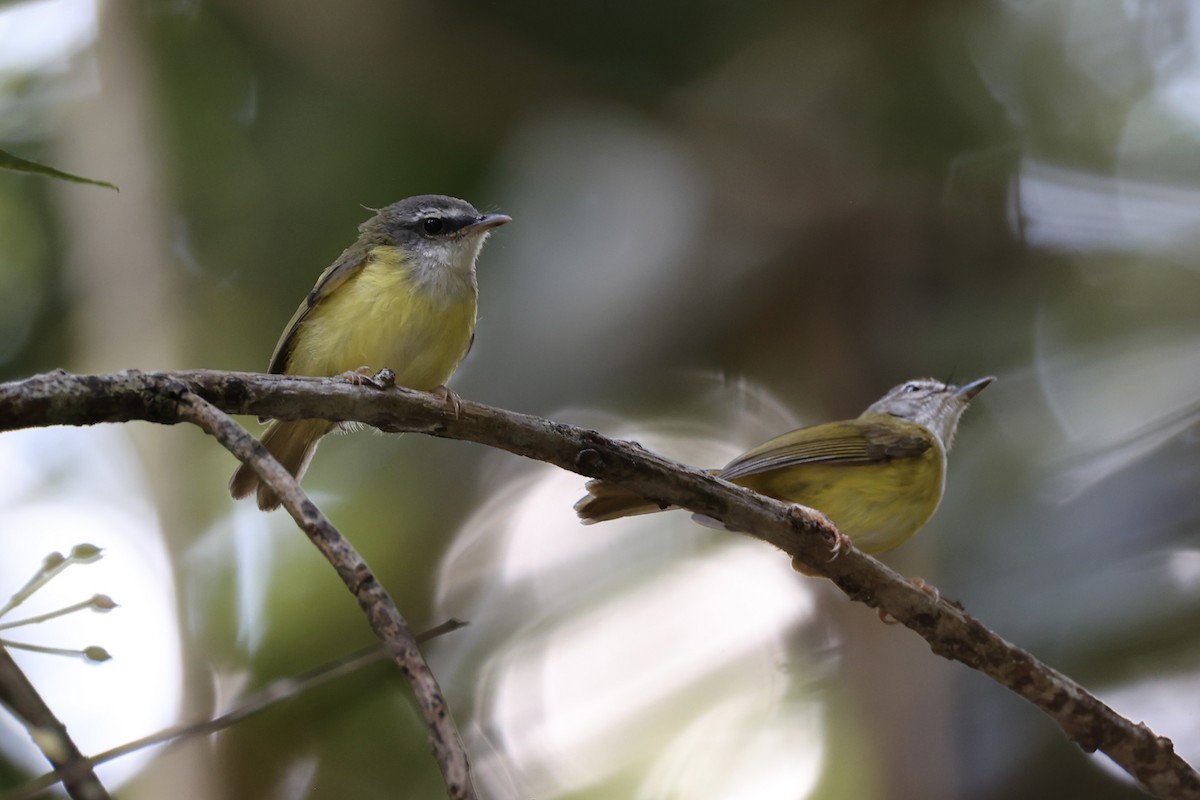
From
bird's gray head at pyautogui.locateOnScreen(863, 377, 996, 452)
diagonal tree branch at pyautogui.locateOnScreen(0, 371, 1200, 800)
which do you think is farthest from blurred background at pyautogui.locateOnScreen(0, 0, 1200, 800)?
diagonal tree branch at pyautogui.locateOnScreen(0, 371, 1200, 800)

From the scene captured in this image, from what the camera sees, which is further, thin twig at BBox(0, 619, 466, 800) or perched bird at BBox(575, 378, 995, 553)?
perched bird at BBox(575, 378, 995, 553)

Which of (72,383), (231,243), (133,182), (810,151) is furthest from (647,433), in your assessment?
(72,383)

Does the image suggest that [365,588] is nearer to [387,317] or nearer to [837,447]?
[387,317]

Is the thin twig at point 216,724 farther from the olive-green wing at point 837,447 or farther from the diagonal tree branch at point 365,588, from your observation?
the olive-green wing at point 837,447

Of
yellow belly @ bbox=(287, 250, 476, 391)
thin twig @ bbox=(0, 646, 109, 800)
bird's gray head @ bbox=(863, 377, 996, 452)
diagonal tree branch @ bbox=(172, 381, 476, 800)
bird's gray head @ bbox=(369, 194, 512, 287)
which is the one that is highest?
bird's gray head @ bbox=(863, 377, 996, 452)

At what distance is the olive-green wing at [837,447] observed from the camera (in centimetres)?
266

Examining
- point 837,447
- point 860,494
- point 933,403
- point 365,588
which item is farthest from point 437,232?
point 365,588

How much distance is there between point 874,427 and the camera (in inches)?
117

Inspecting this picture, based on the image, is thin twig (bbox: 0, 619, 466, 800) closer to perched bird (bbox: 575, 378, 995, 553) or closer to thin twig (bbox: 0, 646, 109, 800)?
thin twig (bbox: 0, 646, 109, 800)

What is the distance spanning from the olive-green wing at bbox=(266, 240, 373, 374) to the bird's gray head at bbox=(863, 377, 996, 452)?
1730 mm

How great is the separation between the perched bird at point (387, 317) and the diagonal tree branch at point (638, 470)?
869 mm

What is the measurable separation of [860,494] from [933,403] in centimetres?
73

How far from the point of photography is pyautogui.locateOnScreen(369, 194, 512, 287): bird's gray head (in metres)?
2.65

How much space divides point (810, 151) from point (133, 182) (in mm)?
2470
